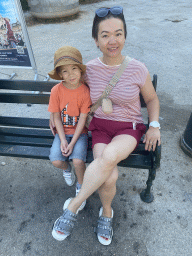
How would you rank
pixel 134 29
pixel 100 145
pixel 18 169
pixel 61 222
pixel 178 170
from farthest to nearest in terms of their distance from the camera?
1. pixel 134 29
2. pixel 18 169
3. pixel 178 170
4. pixel 100 145
5. pixel 61 222

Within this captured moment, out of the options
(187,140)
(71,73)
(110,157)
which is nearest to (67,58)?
(71,73)

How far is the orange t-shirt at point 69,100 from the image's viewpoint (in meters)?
1.90

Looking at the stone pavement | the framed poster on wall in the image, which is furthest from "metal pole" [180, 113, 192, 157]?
the framed poster on wall

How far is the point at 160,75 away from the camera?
4.39 m

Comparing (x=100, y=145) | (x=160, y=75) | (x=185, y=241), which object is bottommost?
(x=185, y=241)

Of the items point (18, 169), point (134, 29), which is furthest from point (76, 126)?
point (134, 29)

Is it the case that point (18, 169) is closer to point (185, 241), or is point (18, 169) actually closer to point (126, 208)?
point (126, 208)

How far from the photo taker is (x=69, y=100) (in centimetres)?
191

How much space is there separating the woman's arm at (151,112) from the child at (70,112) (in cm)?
53

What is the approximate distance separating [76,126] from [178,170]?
52.8 inches

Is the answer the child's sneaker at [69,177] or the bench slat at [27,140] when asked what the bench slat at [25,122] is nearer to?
the bench slat at [27,140]

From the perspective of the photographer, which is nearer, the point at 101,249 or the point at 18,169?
the point at 101,249

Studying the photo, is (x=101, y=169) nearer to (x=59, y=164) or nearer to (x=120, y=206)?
(x=59, y=164)

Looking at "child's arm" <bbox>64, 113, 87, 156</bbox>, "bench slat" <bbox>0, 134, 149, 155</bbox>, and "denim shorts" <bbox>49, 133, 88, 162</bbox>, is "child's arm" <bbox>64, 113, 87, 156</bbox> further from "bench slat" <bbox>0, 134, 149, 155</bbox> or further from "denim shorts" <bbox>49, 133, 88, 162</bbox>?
"bench slat" <bbox>0, 134, 149, 155</bbox>
